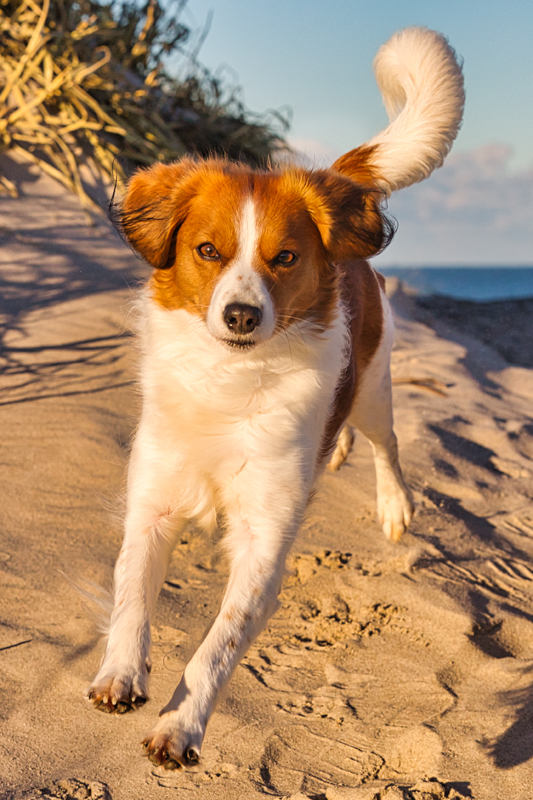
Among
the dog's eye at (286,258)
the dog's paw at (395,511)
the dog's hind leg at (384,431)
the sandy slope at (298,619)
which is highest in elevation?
the dog's eye at (286,258)

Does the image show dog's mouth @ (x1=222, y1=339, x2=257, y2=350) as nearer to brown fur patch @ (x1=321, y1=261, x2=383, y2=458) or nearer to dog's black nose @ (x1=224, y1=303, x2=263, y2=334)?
dog's black nose @ (x1=224, y1=303, x2=263, y2=334)

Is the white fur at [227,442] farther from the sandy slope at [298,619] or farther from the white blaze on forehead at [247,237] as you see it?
the sandy slope at [298,619]

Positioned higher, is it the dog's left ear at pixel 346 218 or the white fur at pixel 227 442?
the dog's left ear at pixel 346 218

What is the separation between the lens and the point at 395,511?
4102 mm

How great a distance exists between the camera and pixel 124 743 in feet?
8.25

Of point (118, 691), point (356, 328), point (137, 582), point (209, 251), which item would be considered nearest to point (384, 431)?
point (356, 328)

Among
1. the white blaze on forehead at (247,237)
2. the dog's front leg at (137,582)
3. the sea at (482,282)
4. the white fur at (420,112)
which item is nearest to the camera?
the dog's front leg at (137,582)

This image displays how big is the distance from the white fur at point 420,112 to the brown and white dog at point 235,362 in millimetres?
300

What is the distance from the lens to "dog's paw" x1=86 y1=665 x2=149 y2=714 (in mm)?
2111

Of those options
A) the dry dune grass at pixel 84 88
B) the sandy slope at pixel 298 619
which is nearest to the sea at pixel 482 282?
the dry dune grass at pixel 84 88

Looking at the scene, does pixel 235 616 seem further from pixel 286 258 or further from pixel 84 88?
pixel 84 88

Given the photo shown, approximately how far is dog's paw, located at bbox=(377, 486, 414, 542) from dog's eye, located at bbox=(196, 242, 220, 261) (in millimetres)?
2073

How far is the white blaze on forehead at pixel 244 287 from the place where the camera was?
240 cm

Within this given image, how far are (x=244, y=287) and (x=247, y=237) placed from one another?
0.74 ft
